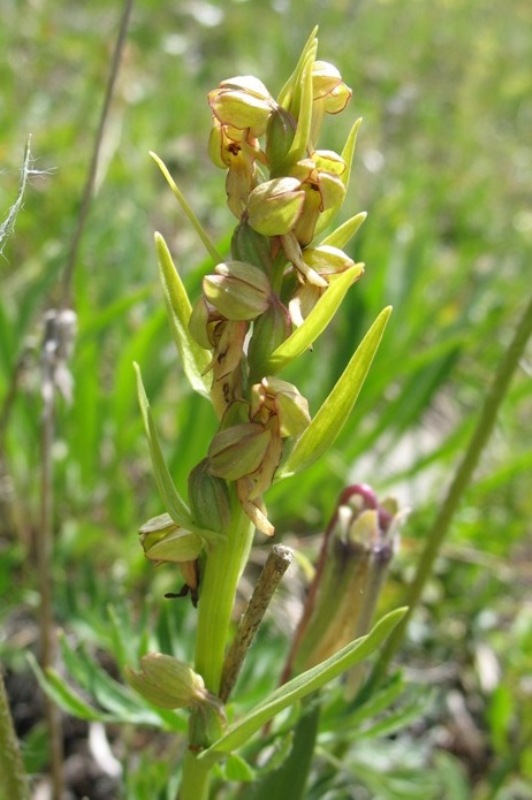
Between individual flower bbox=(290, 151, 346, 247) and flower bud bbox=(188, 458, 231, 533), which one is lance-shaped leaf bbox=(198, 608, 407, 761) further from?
individual flower bbox=(290, 151, 346, 247)

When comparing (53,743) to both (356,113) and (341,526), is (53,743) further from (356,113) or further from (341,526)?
(356,113)

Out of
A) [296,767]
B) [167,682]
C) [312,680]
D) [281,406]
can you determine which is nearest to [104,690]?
[296,767]

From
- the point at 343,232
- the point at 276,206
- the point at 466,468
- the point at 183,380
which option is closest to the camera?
the point at 276,206

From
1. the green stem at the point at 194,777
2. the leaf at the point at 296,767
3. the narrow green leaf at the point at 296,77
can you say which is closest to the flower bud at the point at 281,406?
the narrow green leaf at the point at 296,77

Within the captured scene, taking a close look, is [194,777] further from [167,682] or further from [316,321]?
[316,321]

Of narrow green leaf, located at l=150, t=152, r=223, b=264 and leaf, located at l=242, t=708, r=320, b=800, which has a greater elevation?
narrow green leaf, located at l=150, t=152, r=223, b=264

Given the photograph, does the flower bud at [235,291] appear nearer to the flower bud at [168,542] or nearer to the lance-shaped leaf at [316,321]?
the lance-shaped leaf at [316,321]

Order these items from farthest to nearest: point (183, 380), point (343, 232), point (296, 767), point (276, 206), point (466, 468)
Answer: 1. point (183, 380)
2. point (466, 468)
3. point (296, 767)
4. point (343, 232)
5. point (276, 206)

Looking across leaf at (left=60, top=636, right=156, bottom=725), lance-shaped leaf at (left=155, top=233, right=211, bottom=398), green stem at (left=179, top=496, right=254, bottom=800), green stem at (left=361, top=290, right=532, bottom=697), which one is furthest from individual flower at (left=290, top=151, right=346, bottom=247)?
leaf at (left=60, top=636, right=156, bottom=725)
